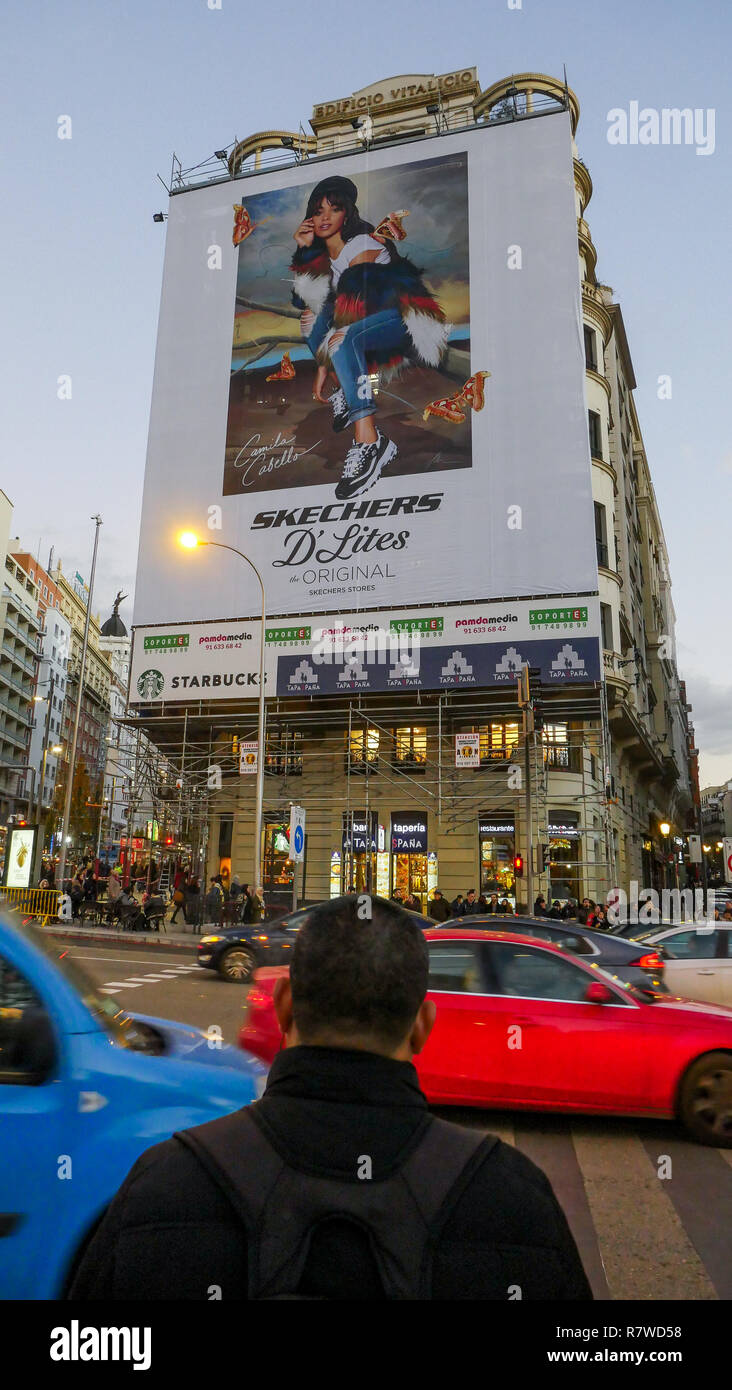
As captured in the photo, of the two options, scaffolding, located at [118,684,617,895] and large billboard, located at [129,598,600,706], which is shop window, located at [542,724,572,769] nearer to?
scaffolding, located at [118,684,617,895]

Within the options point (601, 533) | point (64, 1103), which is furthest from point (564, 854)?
point (64, 1103)

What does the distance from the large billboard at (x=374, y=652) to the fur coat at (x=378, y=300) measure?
31.3 ft

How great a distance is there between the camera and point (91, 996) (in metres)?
3.75

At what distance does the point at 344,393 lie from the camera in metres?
31.4

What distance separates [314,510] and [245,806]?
10651 mm

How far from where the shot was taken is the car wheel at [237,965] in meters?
14.9

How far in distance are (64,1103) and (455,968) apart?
4.42m

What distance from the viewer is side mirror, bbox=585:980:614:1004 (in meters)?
6.79

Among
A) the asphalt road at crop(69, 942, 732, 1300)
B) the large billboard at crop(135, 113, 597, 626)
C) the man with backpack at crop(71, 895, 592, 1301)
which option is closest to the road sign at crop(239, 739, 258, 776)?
the large billboard at crop(135, 113, 597, 626)

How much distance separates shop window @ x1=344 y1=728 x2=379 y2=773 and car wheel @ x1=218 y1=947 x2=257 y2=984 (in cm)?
1356

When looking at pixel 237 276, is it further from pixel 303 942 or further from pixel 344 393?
pixel 303 942
